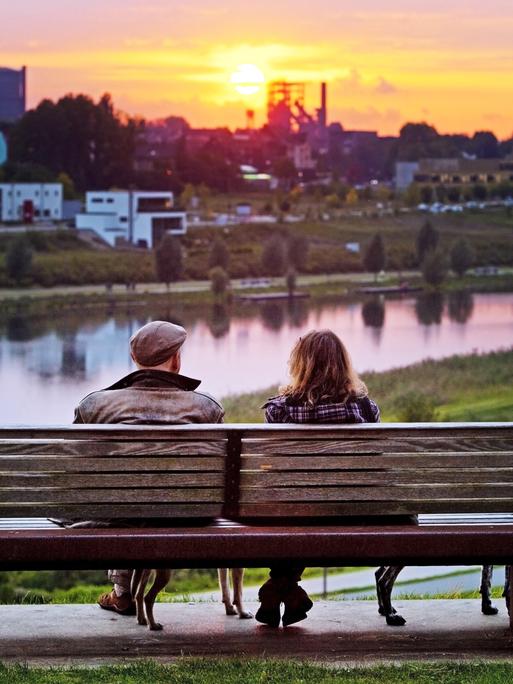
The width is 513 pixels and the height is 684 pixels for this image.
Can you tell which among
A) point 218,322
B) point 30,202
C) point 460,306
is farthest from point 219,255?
point 460,306

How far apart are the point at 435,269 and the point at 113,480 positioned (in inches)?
611

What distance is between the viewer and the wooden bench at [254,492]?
2.41 meters

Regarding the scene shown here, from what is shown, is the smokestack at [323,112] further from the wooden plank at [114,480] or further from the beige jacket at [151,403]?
the wooden plank at [114,480]

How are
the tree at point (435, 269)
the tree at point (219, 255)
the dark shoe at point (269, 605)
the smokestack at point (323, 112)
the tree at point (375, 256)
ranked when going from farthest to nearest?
the tree at point (435, 269) → the tree at point (375, 256) → the tree at point (219, 255) → the smokestack at point (323, 112) → the dark shoe at point (269, 605)

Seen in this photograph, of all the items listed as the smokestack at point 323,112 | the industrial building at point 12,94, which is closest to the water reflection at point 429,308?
the smokestack at point 323,112

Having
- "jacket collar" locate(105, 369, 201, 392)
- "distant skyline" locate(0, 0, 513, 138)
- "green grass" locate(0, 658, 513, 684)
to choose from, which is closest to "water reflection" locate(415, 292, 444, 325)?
"distant skyline" locate(0, 0, 513, 138)

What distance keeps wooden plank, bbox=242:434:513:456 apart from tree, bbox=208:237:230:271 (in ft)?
46.7

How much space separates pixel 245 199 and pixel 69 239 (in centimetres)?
230

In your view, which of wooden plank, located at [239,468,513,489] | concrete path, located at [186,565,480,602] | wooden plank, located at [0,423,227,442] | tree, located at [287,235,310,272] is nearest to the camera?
wooden plank, located at [0,423,227,442]

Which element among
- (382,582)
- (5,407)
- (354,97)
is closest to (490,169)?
(354,97)

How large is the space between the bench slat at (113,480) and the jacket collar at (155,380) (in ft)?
0.66

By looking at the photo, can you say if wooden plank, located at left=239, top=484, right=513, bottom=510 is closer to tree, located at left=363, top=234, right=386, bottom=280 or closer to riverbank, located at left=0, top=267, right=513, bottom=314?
riverbank, located at left=0, top=267, right=513, bottom=314

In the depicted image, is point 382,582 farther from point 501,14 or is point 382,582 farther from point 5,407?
point 501,14

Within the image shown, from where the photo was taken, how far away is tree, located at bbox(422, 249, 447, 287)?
695 inches
